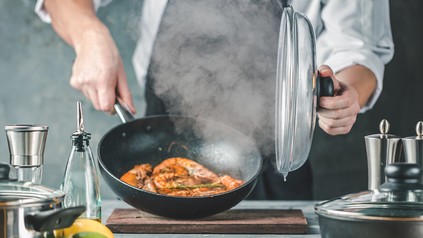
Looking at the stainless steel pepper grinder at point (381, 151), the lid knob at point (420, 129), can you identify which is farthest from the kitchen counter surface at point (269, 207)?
the lid knob at point (420, 129)

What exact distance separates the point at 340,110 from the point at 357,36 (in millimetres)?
534

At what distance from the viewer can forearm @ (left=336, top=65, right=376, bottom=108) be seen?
1979 millimetres

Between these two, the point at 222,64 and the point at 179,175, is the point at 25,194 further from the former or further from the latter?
the point at 222,64

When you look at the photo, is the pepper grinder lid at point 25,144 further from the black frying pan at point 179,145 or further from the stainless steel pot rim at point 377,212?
the stainless steel pot rim at point 377,212

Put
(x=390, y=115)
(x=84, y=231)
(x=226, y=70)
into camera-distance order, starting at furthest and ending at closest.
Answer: (x=390, y=115) < (x=226, y=70) < (x=84, y=231)

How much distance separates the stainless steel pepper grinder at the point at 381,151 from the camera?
4.72ft

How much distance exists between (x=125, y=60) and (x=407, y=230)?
Answer: 2.21 m

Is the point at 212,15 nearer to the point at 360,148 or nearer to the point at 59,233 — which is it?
the point at 360,148

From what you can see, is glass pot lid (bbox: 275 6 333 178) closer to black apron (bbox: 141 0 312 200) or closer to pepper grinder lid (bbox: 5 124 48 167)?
pepper grinder lid (bbox: 5 124 48 167)

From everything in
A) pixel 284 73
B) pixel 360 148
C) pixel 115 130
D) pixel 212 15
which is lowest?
pixel 360 148

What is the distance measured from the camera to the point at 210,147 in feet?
5.93

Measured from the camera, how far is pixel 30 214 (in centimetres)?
88

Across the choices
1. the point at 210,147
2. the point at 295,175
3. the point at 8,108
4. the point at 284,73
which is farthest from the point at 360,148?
the point at 284,73

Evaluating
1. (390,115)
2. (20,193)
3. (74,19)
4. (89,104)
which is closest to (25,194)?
(20,193)
